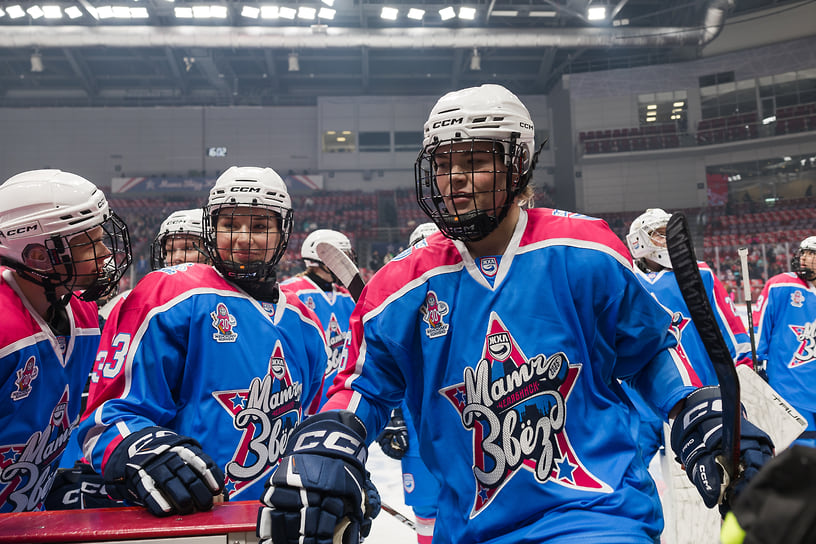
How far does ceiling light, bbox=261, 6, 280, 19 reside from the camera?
15.4m

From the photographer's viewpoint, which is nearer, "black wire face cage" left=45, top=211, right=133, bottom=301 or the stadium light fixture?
"black wire face cage" left=45, top=211, right=133, bottom=301

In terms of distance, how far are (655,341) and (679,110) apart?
19.2m

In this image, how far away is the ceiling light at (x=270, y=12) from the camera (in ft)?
50.7

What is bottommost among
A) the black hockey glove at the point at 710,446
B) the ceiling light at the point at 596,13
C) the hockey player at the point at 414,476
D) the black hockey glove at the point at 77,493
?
the hockey player at the point at 414,476

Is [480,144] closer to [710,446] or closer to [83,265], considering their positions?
[710,446]

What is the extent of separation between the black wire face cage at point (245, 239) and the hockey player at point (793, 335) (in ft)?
13.0

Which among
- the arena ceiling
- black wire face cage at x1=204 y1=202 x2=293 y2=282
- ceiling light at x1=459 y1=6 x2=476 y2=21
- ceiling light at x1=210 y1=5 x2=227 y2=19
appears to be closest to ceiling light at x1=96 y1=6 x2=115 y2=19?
the arena ceiling

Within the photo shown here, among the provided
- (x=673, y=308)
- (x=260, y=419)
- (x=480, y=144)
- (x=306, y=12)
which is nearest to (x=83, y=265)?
(x=260, y=419)

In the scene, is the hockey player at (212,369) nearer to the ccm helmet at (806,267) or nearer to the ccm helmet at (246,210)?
the ccm helmet at (246,210)

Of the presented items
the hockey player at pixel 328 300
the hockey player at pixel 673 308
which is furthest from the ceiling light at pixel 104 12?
the hockey player at pixel 673 308

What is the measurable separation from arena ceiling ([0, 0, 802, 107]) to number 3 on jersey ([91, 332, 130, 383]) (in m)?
15.1

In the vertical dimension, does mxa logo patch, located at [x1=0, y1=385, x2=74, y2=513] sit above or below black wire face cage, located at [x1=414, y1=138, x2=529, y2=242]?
below

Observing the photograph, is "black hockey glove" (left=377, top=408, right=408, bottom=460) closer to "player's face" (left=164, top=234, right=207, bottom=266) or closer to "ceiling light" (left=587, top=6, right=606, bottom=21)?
"player's face" (left=164, top=234, right=207, bottom=266)

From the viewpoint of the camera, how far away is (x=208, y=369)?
1.86 metres
